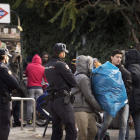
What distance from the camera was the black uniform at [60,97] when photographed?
595 cm

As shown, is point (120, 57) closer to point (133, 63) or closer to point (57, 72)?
point (133, 63)

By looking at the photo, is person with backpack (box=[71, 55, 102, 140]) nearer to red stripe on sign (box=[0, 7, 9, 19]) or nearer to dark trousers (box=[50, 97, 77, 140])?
dark trousers (box=[50, 97, 77, 140])

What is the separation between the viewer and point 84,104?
6492 millimetres

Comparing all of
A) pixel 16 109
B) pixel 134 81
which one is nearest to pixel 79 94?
pixel 134 81

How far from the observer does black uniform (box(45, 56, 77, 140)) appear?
595 cm

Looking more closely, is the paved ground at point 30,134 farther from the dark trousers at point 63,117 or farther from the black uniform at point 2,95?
the dark trousers at point 63,117

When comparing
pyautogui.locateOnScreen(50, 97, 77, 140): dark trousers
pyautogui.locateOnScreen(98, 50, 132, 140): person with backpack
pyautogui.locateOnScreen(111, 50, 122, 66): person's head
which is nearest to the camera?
pyautogui.locateOnScreen(50, 97, 77, 140): dark trousers

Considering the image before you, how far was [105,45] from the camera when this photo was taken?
14.2 meters

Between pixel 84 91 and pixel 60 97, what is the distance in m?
0.57

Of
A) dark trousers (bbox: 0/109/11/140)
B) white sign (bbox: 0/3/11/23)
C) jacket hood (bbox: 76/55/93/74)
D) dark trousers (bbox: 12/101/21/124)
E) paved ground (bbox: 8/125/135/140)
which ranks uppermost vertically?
white sign (bbox: 0/3/11/23)


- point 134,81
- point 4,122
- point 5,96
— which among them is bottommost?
point 4,122

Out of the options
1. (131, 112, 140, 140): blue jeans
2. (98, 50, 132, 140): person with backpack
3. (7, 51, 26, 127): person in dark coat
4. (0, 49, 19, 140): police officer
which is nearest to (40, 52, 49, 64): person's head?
(7, 51, 26, 127): person in dark coat

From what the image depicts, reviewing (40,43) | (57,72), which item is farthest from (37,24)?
(57,72)

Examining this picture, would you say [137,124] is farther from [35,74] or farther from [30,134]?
Answer: [35,74]
